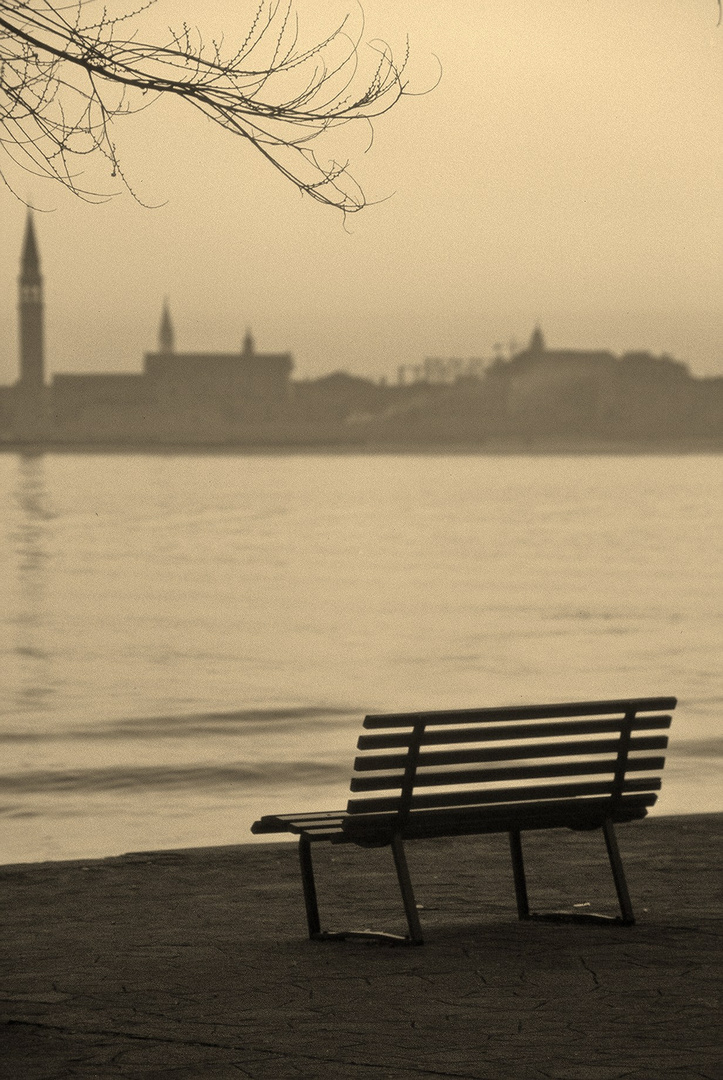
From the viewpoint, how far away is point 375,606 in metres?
44.6

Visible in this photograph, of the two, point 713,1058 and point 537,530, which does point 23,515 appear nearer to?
point 537,530

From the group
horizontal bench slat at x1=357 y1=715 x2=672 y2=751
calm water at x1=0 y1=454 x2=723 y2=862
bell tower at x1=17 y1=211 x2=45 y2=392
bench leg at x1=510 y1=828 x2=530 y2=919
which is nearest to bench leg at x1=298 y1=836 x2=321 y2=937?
horizontal bench slat at x1=357 y1=715 x2=672 y2=751

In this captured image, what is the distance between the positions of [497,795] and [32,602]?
41013 mm

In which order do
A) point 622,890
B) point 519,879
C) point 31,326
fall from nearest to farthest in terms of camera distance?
point 622,890
point 519,879
point 31,326

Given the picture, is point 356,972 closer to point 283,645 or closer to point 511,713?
point 511,713

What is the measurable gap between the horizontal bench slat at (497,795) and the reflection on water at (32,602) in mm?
18764

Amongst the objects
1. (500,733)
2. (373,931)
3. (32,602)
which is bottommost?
(32,602)

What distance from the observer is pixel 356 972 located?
16.1 ft

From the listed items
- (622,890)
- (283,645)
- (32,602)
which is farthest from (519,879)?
(32,602)

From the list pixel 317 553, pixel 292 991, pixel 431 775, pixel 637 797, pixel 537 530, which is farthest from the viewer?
pixel 537 530

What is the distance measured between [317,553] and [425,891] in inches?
2366

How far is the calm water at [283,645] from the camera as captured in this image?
1496 cm

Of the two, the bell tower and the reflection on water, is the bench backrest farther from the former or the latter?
the bell tower

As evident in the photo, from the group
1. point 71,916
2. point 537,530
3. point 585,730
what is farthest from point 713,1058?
point 537,530
